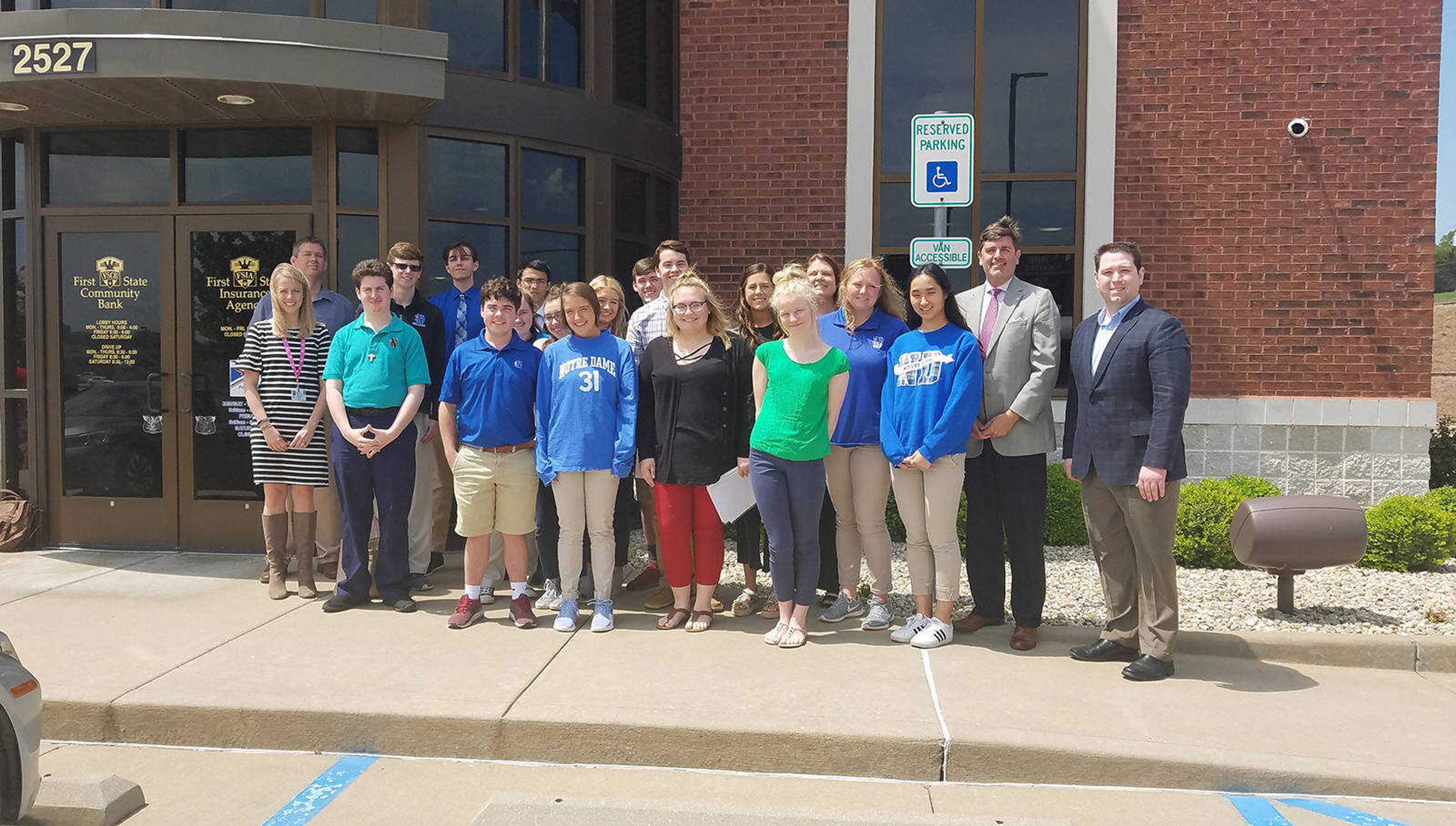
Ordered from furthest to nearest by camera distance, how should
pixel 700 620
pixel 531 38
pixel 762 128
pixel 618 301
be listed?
pixel 762 128 < pixel 531 38 < pixel 618 301 < pixel 700 620

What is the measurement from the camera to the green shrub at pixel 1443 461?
30.4 ft

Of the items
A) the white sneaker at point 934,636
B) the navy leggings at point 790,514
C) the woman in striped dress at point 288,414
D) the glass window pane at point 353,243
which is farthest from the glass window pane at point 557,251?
the white sneaker at point 934,636

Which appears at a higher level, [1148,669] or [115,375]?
[115,375]

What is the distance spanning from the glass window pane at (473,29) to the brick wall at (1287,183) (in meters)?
5.21

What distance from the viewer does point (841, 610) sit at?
18.3 ft

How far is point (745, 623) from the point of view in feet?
18.2

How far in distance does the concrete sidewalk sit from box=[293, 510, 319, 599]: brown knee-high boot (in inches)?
15.1

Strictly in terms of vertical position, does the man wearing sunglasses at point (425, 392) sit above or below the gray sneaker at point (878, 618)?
above

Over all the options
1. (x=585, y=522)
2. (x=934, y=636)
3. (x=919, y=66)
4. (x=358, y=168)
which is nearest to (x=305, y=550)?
(x=585, y=522)

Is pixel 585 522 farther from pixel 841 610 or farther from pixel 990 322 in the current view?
pixel 990 322

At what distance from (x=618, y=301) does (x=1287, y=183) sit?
241 inches

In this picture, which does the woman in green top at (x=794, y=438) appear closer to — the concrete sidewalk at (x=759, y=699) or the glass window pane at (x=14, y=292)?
the concrete sidewalk at (x=759, y=699)

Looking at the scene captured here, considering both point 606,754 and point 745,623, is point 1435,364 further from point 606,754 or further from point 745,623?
point 606,754

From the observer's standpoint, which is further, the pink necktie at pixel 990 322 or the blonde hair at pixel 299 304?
the blonde hair at pixel 299 304
